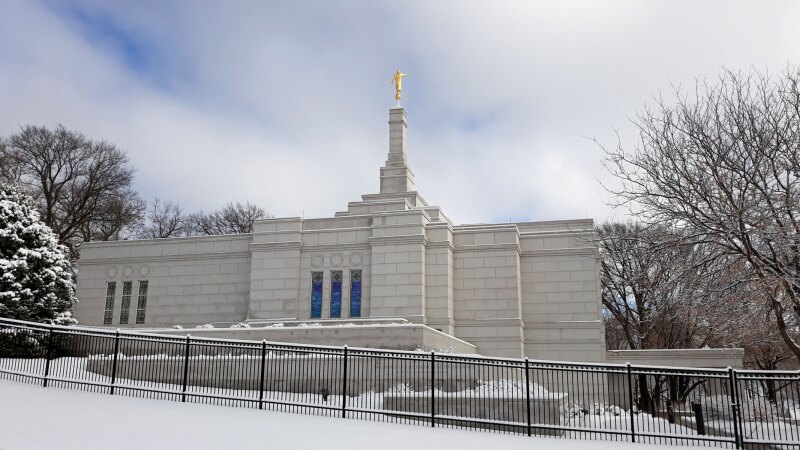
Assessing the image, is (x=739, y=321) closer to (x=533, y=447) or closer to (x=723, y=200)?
(x=723, y=200)

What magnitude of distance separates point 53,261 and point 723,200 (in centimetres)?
2182

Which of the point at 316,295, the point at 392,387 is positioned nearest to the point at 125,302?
the point at 316,295

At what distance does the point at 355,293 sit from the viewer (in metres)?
32.7

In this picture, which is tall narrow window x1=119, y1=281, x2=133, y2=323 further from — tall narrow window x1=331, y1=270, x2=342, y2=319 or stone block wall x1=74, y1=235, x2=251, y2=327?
tall narrow window x1=331, y1=270, x2=342, y2=319

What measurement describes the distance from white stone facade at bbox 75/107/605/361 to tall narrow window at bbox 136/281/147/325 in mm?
268

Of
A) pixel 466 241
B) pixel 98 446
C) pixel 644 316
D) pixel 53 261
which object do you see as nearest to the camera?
pixel 98 446

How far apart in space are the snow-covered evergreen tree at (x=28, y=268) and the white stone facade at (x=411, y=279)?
33.8 ft

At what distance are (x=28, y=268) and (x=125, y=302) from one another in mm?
13141

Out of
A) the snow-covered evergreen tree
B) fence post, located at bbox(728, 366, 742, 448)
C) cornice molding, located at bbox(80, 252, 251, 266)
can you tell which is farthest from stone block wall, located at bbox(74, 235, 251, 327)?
fence post, located at bbox(728, 366, 742, 448)

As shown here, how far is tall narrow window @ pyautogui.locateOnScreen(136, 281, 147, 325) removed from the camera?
3572cm

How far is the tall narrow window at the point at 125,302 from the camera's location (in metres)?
35.9

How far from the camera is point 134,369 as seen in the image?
677 inches

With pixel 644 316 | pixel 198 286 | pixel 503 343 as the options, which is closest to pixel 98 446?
pixel 503 343

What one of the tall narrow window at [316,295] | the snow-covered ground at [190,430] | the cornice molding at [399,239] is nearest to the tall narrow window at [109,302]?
the tall narrow window at [316,295]
